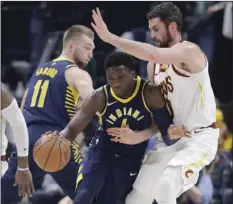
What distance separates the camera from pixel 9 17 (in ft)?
41.5

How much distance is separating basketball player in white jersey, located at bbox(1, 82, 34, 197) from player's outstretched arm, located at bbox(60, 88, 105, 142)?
0.41 metres

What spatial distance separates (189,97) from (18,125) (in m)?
1.45

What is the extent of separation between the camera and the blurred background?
11289 millimetres

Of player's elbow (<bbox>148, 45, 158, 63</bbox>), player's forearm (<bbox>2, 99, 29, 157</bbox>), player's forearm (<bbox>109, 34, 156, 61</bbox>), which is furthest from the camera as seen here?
player's forearm (<bbox>2, 99, 29, 157</bbox>)

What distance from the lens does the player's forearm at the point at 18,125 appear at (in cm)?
712

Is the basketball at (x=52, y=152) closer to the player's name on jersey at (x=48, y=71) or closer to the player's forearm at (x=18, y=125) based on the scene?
the player's forearm at (x=18, y=125)

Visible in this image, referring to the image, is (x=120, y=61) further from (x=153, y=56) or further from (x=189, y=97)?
A: (x=189, y=97)

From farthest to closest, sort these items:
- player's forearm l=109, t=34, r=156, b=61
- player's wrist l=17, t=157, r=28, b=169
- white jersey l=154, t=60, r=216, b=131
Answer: player's wrist l=17, t=157, r=28, b=169
white jersey l=154, t=60, r=216, b=131
player's forearm l=109, t=34, r=156, b=61

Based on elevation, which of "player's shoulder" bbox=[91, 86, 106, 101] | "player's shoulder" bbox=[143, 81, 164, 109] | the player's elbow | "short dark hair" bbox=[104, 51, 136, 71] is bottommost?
"player's shoulder" bbox=[143, 81, 164, 109]

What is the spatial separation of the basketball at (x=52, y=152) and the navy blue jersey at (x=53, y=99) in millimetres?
923

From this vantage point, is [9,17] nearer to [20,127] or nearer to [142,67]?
[142,67]

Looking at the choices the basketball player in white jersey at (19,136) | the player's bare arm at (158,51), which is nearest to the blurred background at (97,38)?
the basketball player in white jersey at (19,136)

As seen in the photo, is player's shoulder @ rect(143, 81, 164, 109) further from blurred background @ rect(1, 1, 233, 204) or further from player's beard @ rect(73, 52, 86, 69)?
blurred background @ rect(1, 1, 233, 204)

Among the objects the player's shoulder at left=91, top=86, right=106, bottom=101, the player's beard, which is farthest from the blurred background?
the player's shoulder at left=91, top=86, right=106, bottom=101
